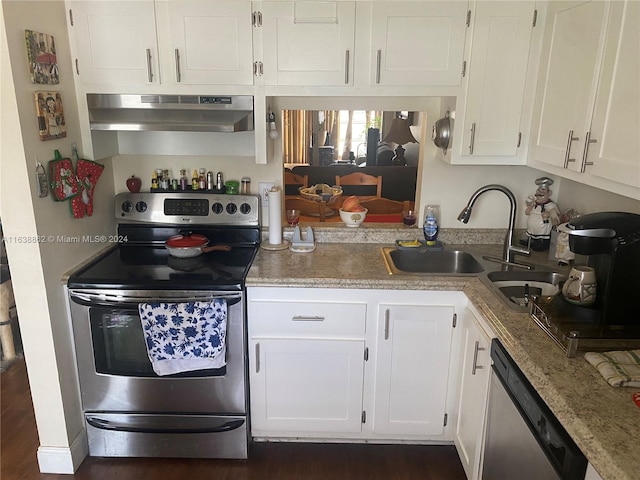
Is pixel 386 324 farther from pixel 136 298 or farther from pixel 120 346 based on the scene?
pixel 120 346

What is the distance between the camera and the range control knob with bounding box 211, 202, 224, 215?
2568mm

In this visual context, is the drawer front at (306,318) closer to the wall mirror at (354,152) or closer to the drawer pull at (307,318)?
the drawer pull at (307,318)

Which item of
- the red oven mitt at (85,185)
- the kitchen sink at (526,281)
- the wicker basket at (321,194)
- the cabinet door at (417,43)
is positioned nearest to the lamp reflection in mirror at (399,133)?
the wicker basket at (321,194)

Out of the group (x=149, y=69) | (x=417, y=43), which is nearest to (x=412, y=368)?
(x=417, y=43)

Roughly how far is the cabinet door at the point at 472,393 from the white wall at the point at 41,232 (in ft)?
5.81

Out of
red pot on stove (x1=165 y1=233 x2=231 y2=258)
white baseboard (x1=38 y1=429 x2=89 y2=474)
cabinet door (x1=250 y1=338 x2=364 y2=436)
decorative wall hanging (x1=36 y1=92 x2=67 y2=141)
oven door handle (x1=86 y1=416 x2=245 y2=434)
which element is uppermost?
decorative wall hanging (x1=36 y1=92 x2=67 y2=141)

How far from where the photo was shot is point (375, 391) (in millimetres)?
2250

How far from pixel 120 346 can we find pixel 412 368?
134cm

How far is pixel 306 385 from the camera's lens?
7.37 ft

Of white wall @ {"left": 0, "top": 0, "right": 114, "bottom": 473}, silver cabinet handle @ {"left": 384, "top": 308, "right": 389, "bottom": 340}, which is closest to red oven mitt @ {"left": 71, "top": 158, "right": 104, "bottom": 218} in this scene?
white wall @ {"left": 0, "top": 0, "right": 114, "bottom": 473}

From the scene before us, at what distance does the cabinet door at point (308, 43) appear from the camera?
209 centimetres

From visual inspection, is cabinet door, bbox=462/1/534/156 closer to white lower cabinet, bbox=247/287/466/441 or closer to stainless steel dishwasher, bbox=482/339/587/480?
white lower cabinet, bbox=247/287/466/441

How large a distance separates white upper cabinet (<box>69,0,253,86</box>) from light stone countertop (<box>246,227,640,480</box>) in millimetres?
907

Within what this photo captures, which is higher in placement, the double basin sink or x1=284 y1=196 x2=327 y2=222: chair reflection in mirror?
x1=284 y1=196 x2=327 y2=222: chair reflection in mirror
